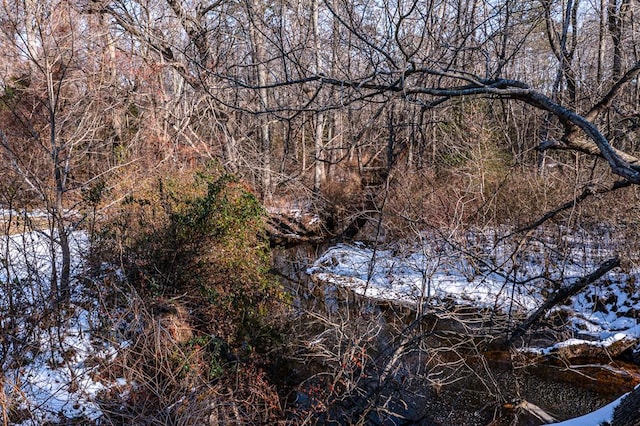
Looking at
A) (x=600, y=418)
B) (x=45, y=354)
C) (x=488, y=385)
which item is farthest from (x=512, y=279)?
(x=45, y=354)

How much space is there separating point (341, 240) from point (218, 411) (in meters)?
8.29

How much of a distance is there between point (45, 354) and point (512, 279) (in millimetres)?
6507

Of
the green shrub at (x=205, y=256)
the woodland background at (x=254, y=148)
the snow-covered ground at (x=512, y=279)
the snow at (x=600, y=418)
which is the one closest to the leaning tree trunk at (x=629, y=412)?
the snow at (x=600, y=418)

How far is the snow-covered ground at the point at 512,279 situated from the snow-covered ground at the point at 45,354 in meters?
3.77

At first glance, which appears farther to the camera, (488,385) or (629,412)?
(488,385)

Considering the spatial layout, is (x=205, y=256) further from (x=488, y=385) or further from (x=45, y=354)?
(x=488, y=385)

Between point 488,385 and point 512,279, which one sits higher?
point 512,279

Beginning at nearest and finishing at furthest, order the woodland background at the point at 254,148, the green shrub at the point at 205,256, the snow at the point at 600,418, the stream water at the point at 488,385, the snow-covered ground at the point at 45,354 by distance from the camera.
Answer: the snow at the point at 600,418, the woodland background at the point at 254,148, the snow-covered ground at the point at 45,354, the stream water at the point at 488,385, the green shrub at the point at 205,256

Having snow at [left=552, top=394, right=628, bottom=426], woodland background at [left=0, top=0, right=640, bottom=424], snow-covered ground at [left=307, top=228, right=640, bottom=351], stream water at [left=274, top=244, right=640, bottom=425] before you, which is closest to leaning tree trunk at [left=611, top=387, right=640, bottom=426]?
snow at [left=552, top=394, right=628, bottom=426]

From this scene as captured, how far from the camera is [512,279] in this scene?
7027 mm

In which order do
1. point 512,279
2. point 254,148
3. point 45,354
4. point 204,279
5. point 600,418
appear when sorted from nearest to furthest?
point 600,418 < point 45,354 < point 204,279 < point 512,279 < point 254,148

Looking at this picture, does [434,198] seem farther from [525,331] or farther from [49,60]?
[49,60]

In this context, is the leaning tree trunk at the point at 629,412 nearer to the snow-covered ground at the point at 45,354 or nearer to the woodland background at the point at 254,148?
the woodland background at the point at 254,148

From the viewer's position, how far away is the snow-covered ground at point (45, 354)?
4285 mm
